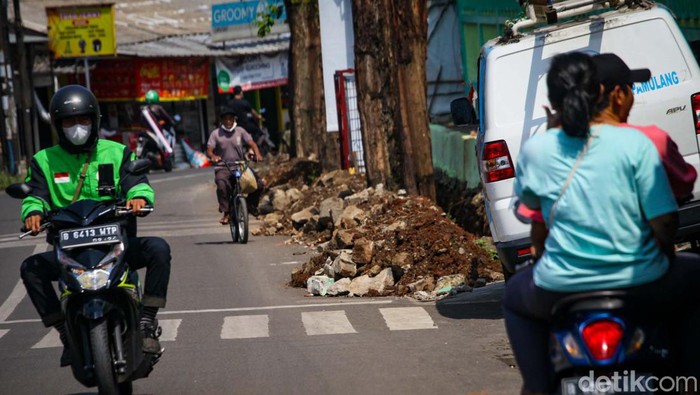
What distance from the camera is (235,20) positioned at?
126 ft

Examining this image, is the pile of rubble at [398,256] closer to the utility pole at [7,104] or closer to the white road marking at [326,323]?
the white road marking at [326,323]

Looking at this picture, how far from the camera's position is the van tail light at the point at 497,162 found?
9.69 metres

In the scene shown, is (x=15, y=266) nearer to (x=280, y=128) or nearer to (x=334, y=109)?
(x=334, y=109)

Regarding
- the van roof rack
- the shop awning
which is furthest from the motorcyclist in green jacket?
the shop awning

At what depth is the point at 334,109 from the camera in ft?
74.0

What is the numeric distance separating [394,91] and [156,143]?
17.9 m

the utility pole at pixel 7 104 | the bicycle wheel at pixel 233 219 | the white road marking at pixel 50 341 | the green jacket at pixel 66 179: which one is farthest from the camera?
the utility pole at pixel 7 104

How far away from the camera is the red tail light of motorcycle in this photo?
4418mm

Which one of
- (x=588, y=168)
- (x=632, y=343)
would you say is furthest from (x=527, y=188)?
(x=632, y=343)

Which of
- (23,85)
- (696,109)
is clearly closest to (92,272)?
(696,109)

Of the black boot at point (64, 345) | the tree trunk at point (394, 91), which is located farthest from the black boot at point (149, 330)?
the tree trunk at point (394, 91)

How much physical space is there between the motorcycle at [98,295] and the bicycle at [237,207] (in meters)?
10.4

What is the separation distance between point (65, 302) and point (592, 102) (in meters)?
3.33

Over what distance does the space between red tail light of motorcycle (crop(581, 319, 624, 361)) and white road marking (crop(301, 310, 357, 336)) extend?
5.66m
